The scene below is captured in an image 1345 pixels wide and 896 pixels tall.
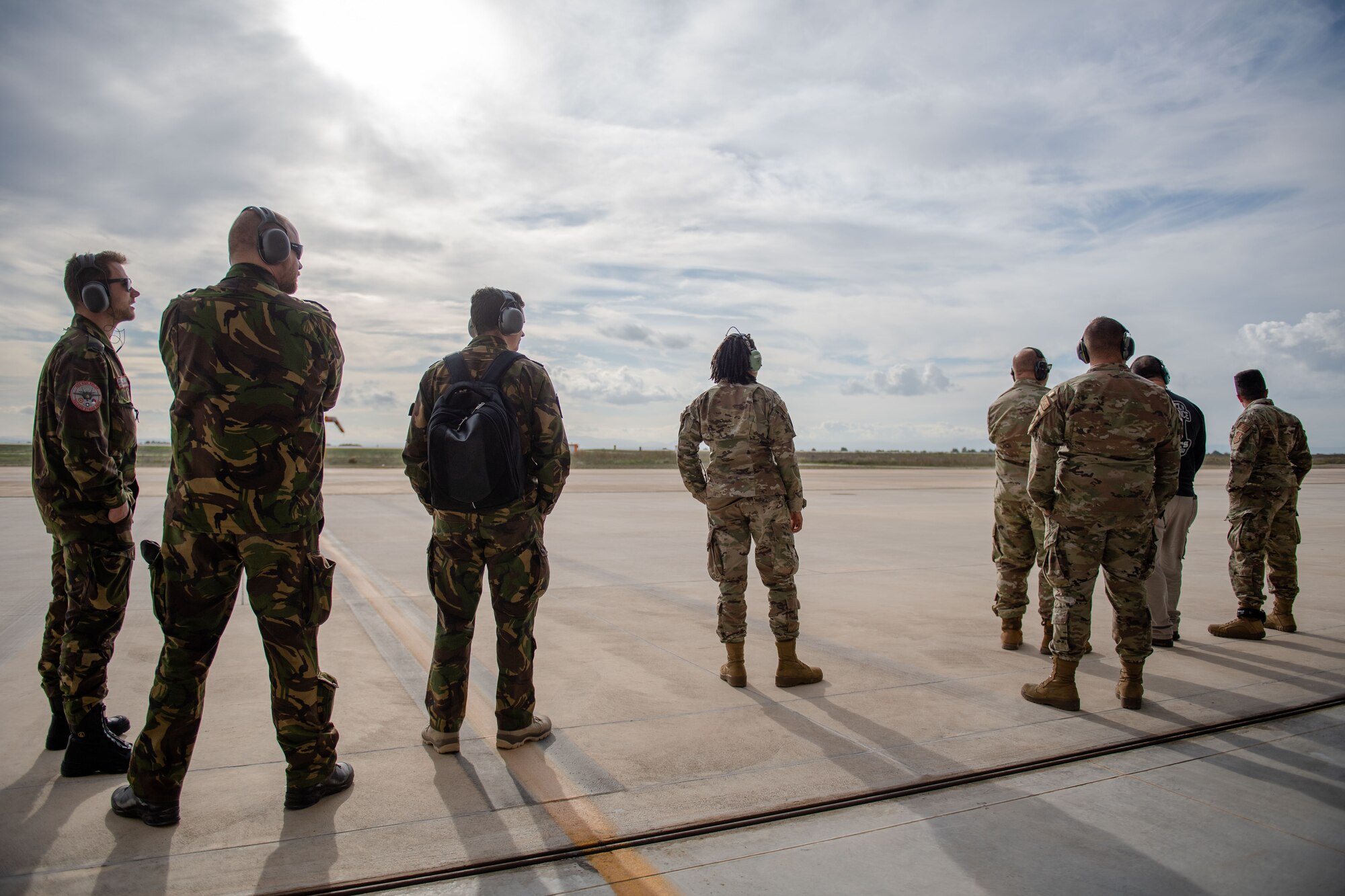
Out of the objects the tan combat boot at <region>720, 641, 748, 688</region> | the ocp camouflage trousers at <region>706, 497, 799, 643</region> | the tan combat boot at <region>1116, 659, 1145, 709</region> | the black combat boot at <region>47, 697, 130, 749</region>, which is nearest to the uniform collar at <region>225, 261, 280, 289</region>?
the black combat boot at <region>47, 697, 130, 749</region>

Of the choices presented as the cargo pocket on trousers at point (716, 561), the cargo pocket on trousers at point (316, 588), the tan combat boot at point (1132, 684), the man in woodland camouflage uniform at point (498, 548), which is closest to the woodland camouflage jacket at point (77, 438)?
the cargo pocket on trousers at point (316, 588)

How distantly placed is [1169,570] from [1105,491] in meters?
2.09

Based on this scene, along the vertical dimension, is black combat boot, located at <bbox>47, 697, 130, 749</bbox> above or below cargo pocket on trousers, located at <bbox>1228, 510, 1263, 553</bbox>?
below

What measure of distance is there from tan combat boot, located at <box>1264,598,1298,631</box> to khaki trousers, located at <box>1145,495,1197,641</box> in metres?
1.11

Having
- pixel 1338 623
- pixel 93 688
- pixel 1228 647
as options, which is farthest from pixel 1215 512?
pixel 93 688

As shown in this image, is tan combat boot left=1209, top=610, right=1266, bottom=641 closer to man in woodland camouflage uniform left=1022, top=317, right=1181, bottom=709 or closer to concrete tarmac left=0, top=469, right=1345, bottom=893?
concrete tarmac left=0, top=469, right=1345, bottom=893

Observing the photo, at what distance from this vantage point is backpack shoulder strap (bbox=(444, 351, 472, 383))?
3.81m

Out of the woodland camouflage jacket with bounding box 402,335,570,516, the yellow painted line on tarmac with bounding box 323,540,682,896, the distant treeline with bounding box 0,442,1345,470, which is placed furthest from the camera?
the distant treeline with bounding box 0,442,1345,470

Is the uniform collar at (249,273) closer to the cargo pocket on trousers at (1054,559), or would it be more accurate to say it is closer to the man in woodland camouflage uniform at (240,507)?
the man in woodland camouflage uniform at (240,507)

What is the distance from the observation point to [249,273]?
326cm

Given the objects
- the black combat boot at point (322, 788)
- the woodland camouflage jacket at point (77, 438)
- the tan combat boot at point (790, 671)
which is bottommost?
the black combat boot at point (322, 788)

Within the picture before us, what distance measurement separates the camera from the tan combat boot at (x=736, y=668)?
4.96 meters

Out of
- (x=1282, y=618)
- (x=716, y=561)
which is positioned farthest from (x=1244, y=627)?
(x=716, y=561)

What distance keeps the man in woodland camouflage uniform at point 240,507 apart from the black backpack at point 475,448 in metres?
0.50
